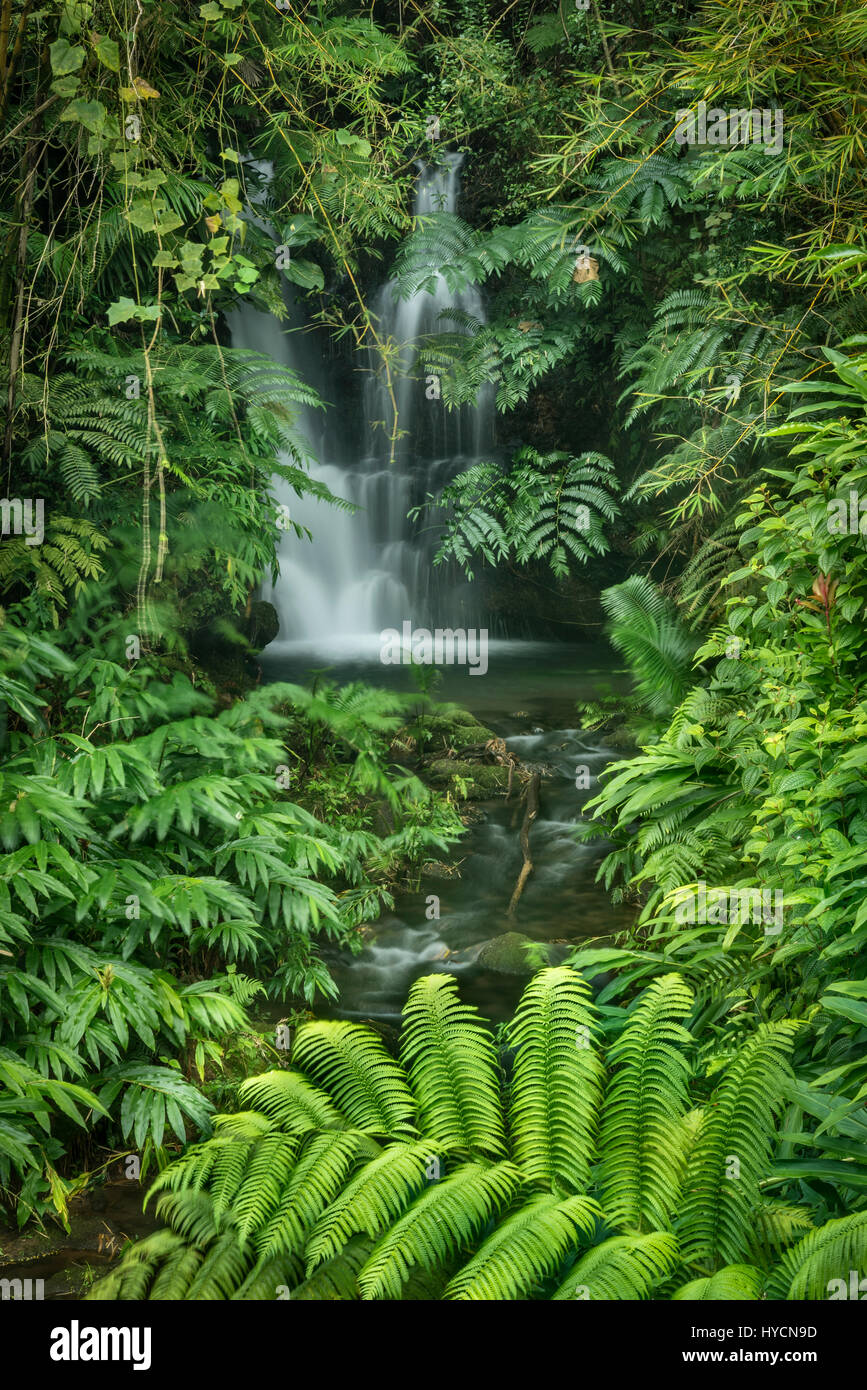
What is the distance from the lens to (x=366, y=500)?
17.3 feet

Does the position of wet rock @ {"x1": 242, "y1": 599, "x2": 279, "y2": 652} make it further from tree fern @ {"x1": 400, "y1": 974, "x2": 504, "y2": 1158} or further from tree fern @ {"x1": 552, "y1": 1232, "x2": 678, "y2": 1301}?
tree fern @ {"x1": 552, "y1": 1232, "x2": 678, "y2": 1301}

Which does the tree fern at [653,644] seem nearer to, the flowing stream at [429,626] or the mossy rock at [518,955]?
the flowing stream at [429,626]

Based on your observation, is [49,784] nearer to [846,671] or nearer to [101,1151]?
[101,1151]

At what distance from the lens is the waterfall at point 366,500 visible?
201 inches

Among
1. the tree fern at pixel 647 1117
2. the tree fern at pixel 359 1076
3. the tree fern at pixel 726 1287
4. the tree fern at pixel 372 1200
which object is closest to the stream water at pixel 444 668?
the tree fern at pixel 359 1076

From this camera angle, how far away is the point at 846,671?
238 cm

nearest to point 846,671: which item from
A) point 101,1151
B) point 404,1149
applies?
point 404,1149

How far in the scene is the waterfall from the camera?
511 cm

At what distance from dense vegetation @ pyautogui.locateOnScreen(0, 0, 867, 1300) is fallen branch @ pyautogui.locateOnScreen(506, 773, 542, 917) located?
1.04 feet

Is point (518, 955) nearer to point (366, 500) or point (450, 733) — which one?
point (450, 733)

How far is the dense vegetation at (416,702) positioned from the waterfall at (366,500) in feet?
1.31

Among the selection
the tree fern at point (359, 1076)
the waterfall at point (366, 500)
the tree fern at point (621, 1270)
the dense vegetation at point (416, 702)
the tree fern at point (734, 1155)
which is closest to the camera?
the tree fern at point (621, 1270)

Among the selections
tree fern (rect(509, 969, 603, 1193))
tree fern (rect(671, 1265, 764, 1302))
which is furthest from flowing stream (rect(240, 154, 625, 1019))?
tree fern (rect(671, 1265, 764, 1302))

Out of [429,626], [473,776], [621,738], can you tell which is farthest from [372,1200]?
[429,626]
